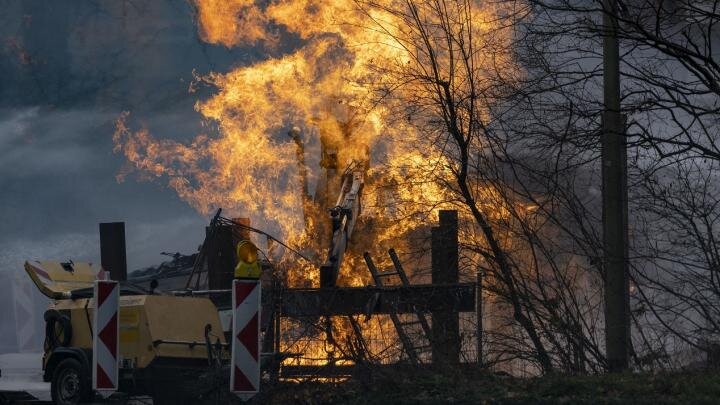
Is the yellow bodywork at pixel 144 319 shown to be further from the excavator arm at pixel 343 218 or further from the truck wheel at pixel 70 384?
the excavator arm at pixel 343 218

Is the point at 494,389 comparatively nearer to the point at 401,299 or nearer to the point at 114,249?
the point at 401,299

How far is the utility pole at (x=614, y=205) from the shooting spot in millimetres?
11930

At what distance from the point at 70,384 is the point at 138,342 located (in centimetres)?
125

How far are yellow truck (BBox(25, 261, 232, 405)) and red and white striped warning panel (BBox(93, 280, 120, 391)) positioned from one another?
1.03 m

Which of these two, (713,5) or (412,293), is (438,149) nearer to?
(412,293)

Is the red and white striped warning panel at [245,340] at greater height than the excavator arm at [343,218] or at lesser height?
lesser

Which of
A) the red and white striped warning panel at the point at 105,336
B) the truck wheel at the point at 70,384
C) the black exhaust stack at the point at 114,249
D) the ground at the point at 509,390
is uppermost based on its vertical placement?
the black exhaust stack at the point at 114,249

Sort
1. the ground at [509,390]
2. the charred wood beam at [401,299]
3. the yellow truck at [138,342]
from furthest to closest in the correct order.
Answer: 1. the yellow truck at [138,342]
2. the charred wood beam at [401,299]
3. the ground at [509,390]

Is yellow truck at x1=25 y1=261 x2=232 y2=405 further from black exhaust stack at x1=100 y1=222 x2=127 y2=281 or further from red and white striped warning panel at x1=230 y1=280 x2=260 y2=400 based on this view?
black exhaust stack at x1=100 y1=222 x2=127 y2=281

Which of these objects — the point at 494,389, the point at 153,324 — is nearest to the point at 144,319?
the point at 153,324

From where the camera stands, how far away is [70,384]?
566 inches

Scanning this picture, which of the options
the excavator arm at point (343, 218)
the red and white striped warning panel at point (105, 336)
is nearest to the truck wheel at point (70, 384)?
the red and white striped warning panel at point (105, 336)

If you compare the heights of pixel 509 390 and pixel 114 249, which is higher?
pixel 114 249

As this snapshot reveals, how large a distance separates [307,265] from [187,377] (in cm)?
689
